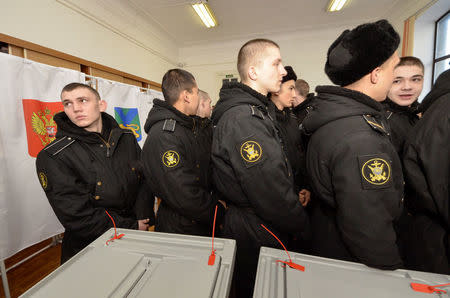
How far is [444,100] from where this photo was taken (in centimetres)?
98

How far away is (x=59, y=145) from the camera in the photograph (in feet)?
4.83

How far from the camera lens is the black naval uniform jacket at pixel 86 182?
142 centimetres

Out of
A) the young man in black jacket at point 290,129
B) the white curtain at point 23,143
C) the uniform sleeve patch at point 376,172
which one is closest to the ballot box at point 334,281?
the uniform sleeve patch at point 376,172

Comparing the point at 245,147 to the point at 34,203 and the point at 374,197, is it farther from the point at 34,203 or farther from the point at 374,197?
the point at 34,203

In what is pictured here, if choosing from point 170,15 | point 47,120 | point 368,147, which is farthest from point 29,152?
point 170,15

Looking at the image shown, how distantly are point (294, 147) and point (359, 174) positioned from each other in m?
1.33

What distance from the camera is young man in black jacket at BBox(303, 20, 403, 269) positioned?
0.85 meters

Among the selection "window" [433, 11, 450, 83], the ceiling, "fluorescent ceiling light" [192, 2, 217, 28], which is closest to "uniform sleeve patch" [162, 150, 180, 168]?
"fluorescent ceiling light" [192, 2, 217, 28]

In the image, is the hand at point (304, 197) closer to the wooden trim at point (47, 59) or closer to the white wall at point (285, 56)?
the wooden trim at point (47, 59)

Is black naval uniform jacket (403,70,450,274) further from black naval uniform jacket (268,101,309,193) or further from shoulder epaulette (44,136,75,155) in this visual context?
shoulder epaulette (44,136,75,155)

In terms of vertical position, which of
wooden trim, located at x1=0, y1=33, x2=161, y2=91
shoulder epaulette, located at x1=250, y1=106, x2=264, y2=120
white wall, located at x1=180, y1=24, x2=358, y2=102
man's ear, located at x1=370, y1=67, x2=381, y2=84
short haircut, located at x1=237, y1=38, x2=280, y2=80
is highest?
white wall, located at x1=180, y1=24, x2=358, y2=102

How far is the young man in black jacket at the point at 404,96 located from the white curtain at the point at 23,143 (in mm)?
3513

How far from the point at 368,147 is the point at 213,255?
2.51ft

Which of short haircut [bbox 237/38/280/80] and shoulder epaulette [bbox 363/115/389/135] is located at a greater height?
short haircut [bbox 237/38/280/80]
